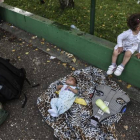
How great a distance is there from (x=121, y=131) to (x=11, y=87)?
207 centimetres

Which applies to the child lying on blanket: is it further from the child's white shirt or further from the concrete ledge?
the child's white shirt

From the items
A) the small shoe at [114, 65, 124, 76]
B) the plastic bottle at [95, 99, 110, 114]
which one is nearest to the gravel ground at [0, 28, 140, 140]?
the plastic bottle at [95, 99, 110, 114]

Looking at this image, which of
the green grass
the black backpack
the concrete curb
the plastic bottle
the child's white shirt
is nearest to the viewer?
the plastic bottle

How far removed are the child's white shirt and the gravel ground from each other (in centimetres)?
106

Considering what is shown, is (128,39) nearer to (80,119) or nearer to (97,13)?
(80,119)

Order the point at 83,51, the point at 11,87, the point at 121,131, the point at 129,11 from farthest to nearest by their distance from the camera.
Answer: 1. the point at 129,11
2. the point at 83,51
3. the point at 11,87
4. the point at 121,131

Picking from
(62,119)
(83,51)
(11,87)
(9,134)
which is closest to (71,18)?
(83,51)

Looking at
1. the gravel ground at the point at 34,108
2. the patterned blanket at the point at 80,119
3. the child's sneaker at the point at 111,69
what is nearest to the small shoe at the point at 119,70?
the child's sneaker at the point at 111,69

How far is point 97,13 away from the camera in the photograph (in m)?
5.35

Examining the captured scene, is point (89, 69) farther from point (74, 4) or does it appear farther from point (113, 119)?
point (74, 4)

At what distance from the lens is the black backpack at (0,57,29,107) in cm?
325

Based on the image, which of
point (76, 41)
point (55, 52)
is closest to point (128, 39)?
point (76, 41)

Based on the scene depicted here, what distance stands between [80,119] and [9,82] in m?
1.45

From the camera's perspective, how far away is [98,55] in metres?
3.92
